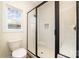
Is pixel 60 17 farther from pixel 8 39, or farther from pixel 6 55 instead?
pixel 6 55

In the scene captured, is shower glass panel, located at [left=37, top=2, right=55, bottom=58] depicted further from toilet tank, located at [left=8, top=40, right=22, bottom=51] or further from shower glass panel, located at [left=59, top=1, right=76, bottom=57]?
toilet tank, located at [left=8, top=40, right=22, bottom=51]

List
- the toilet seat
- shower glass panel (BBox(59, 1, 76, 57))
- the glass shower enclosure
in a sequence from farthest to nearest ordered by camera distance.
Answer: the glass shower enclosure < shower glass panel (BBox(59, 1, 76, 57)) < the toilet seat

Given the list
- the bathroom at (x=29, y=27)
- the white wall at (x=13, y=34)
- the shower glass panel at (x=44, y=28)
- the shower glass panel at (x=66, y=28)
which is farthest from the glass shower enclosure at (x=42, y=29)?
the white wall at (x=13, y=34)

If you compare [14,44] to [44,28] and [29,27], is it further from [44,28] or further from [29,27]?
[44,28]

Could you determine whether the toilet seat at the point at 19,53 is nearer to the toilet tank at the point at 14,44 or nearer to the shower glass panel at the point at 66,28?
the toilet tank at the point at 14,44

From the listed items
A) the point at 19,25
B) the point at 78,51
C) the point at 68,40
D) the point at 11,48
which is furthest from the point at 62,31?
the point at 11,48

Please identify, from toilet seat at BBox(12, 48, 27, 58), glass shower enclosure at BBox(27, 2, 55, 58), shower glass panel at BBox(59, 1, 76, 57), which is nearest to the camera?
toilet seat at BBox(12, 48, 27, 58)

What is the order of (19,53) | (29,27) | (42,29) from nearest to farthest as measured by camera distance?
(19,53) → (29,27) → (42,29)

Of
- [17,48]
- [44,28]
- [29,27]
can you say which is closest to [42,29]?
[44,28]

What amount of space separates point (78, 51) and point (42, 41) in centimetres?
92

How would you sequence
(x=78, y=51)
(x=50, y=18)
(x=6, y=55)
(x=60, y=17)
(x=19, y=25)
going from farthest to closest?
1. (x=50, y=18)
2. (x=60, y=17)
3. (x=19, y=25)
4. (x=6, y=55)
5. (x=78, y=51)

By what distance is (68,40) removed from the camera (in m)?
1.76

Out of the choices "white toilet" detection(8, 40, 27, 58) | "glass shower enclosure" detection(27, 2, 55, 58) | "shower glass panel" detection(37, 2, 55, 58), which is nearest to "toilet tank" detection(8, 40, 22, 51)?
"white toilet" detection(8, 40, 27, 58)

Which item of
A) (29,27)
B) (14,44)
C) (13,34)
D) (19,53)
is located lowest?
(19,53)
